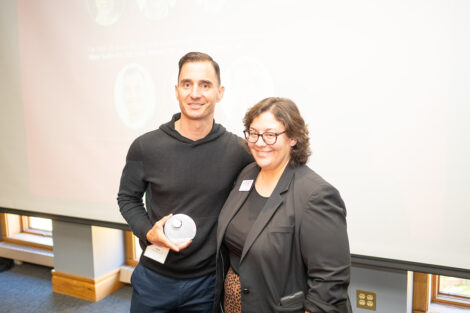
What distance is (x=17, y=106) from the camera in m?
2.86

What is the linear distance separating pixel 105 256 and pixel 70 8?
6.39 ft

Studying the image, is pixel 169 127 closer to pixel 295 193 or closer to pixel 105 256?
pixel 295 193

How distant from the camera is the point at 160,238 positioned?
134 cm

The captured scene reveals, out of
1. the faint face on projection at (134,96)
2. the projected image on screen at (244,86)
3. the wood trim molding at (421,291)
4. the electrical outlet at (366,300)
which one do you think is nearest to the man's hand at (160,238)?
the projected image on screen at (244,86)

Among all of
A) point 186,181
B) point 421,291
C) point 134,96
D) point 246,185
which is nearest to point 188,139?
point 186,181

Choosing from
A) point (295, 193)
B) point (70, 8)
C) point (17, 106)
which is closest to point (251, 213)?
point (295, 193)

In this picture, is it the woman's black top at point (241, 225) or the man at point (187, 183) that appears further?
the man at point (187, 183)

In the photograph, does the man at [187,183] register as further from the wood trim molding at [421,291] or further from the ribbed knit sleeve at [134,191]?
the wood trim molding at [421,291]

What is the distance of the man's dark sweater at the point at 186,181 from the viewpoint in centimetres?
145

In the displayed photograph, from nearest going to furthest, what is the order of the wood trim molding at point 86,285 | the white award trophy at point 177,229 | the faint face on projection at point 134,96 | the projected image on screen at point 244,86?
the white award trophy at point 177,229
the projected image on screen at point 244,86
the faint face on projection at point 134,96
the wood trim molding at point 86,285

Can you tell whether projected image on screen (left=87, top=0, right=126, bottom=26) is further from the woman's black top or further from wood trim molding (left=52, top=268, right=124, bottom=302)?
wood trim molding (left=52, top=268, right=124, bottom=302)

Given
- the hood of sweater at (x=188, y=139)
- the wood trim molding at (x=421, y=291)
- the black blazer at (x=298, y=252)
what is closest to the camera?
the black blazer at (x=298, y=252)

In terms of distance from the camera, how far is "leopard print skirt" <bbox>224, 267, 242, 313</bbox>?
131 cm

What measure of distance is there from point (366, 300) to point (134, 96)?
1.92 metres
